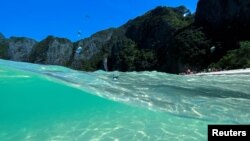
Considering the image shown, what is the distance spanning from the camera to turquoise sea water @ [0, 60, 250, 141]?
845 cm

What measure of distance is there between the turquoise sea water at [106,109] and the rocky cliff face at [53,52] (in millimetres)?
142599

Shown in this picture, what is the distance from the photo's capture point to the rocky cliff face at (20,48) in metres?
171

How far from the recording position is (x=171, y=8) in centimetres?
11194

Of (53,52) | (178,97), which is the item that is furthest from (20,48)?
(178,97)

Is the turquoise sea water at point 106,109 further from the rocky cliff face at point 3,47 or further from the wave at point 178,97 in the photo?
the rocky cliff face at point 3,47

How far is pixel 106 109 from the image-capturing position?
34.3ft

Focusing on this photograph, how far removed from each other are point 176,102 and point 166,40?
80.6 m

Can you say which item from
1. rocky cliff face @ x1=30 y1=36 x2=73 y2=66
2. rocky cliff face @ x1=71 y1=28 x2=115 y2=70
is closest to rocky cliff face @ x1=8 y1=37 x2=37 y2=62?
rocky cliff face @ x1=30 y1=36 x2=73 y2=66

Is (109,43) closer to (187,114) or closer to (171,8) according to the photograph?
(171,8)

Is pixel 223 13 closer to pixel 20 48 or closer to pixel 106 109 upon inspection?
pixel 106 109

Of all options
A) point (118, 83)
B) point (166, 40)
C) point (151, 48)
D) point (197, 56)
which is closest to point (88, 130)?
point (118, 83)

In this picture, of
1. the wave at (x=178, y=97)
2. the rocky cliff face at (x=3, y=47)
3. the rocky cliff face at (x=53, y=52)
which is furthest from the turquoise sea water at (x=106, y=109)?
the rocky cliff face at (x=3, y=47)

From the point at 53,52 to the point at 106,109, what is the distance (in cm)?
15259

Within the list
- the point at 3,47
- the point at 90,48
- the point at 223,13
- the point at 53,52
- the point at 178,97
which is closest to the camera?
the point at 178,97
